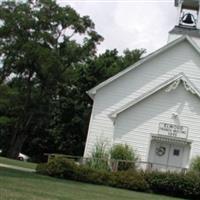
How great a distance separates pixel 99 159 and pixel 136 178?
172 inches

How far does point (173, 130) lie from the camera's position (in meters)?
31.3

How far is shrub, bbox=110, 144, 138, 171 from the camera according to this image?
1143 inches

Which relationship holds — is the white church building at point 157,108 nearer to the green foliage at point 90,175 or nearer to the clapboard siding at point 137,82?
the clapboard siding at point 137,82

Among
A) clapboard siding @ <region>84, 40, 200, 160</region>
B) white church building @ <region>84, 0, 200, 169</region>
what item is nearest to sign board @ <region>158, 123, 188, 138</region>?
white church building @ <region>84, 0, 200, 169</region>

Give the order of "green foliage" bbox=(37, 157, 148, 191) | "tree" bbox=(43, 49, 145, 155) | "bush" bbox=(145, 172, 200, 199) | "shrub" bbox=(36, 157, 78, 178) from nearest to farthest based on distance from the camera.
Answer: "bush" bbox=(145, 172, 200, 199)
"green foliage" bbox=(37, 157, 148, 191)
"shrub" bbox=(36, 157, 78, 178)
"tree" bbox=(43, 49, 145, 155)

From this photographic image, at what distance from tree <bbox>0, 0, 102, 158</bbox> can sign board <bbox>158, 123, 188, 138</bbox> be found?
2466 cm

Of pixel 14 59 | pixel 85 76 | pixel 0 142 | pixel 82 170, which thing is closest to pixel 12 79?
pixel 14 59

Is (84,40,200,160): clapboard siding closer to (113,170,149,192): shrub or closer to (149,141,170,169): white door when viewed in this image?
(149,141,170,169): white door

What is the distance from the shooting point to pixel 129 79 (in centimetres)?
3300

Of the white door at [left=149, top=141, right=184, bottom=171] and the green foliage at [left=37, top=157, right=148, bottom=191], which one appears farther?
the white door at [left=149, top=141, right=184, bottom=171]

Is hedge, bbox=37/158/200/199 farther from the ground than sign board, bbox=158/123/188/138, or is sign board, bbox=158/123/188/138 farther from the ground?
sign board, bbox=158/123/188/138

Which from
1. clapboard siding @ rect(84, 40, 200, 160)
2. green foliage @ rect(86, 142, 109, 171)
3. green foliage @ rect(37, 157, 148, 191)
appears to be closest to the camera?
green foliage @ rect(37, 157, 148, 191)

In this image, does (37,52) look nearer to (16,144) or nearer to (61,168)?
(16,144)

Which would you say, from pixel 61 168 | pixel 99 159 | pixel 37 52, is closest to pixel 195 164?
pixel 99 159
